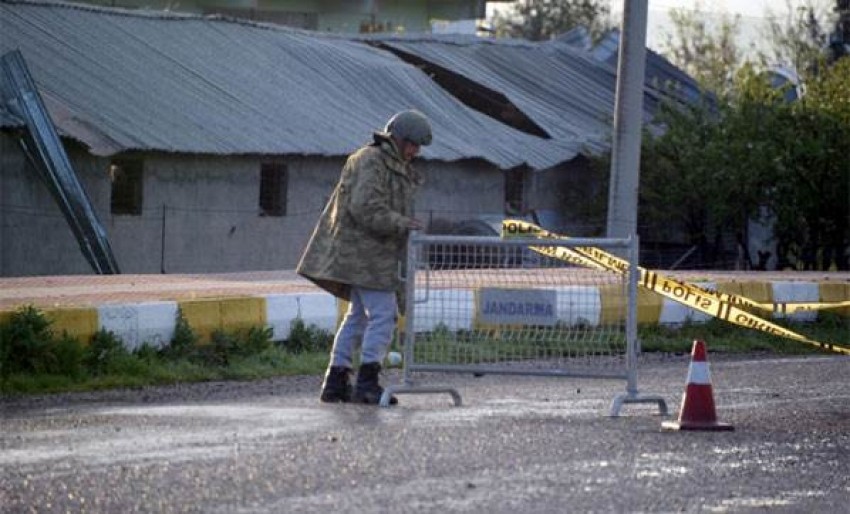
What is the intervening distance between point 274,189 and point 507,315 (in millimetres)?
21513

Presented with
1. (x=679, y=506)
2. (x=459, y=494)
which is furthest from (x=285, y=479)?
(x=679, y=506)

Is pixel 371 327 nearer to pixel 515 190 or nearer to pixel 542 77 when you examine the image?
pixel 515 190

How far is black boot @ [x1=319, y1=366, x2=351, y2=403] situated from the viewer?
11.7 metres

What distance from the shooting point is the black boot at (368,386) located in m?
11.6

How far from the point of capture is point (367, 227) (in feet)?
37.8

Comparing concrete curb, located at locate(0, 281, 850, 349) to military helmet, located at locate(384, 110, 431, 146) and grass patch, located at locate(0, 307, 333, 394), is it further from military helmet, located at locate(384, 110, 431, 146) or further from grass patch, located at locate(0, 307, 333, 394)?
military helmet, located at locate(384, 110, 431, 146)

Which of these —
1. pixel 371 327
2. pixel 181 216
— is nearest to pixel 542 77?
pixel 181 216

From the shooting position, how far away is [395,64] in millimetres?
40500

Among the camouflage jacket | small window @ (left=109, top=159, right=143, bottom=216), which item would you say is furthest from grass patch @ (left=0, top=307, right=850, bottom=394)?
small window @ (left=109, top=159, right=143, bottom=216)

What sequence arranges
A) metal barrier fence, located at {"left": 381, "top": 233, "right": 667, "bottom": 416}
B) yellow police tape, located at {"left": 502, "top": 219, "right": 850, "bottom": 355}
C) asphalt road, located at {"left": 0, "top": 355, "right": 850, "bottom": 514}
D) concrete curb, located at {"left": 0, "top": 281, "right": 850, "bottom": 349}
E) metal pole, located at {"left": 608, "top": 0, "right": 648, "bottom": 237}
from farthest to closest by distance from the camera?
metal pole, located at {"left": 608, "top": 0, "right": 648, "bottom": 237}, yellow police tape, located at {"left": 502, "top": 219, "right": 850, "bottom": 355}, concrete curb, located at {"left": 0, "top": 281, "right": 850, "bottom": 349}, metal barrier fence, located at {"left": 381, "top": 233, "right": 667, "bottom": 416}, asphalt road, located at {"left": 0, "top": 355, "right": 850, "bottom": 514}

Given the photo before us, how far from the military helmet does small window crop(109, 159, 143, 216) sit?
62.1ft

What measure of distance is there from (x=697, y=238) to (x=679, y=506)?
30.4 meters

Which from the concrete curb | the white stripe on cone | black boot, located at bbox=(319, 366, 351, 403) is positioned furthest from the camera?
the concrete curb

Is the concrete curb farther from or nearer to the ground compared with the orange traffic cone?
farther from the ground
